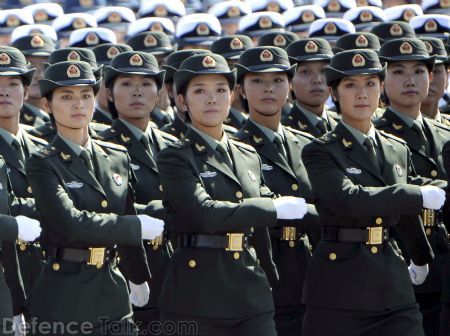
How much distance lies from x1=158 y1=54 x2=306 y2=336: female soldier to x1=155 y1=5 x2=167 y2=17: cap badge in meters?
9.71

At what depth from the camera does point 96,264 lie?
28.6ft

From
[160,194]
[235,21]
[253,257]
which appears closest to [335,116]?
[160,194]

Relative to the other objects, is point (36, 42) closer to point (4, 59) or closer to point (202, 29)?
point (202, 29)

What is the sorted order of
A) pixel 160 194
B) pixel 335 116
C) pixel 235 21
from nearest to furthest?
pixel 160 194, pixel 335 116, pixel 235 21

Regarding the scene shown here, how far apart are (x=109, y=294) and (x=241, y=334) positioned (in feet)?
2.91

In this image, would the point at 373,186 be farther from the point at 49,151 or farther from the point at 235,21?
the point at 235,21

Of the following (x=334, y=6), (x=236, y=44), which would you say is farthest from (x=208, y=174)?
(x=334, y=6)

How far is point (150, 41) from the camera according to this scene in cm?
1430

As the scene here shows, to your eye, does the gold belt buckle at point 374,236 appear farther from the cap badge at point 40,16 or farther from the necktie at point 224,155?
the cap badge at point 40,16

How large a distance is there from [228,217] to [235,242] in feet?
0.90

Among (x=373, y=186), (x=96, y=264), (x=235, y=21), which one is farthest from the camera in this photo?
(x=235, y=21)

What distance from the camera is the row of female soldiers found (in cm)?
870

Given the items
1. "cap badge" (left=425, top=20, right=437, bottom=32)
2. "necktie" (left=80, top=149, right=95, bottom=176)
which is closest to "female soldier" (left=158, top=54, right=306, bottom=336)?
"necktie" (left=80, top=149, right=95, bottom=176)

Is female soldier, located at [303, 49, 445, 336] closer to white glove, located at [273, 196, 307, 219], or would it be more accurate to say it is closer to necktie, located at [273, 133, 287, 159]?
white glove, located at [273, 196, 307, 219]
